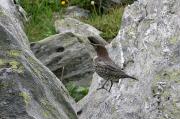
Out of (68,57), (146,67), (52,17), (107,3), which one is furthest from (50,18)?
(146,67)

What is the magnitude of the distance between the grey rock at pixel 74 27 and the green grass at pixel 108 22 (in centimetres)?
33

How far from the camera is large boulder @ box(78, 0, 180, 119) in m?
7.59

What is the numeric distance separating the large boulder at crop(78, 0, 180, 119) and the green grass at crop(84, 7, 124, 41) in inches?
227

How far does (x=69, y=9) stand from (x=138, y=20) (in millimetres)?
8259

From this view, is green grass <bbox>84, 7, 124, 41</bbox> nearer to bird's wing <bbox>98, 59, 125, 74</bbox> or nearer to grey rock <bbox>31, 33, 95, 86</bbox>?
grey rock <bbox>31, 33, 95, 86</bbox>

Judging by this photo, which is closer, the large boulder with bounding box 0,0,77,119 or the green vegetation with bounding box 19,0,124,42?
the large boulder with bounding box 0,0,77,119

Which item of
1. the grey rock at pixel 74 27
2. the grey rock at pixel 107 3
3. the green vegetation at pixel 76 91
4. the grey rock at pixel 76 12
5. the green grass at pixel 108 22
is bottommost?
the grey rock at pixel 76 12

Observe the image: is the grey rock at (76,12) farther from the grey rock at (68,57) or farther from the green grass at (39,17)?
the grey rock at (68,57)

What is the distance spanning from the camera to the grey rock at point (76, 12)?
17281 mm

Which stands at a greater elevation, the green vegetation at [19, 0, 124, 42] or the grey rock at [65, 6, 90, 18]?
the green vegetation at [19, 0, 124, 42]

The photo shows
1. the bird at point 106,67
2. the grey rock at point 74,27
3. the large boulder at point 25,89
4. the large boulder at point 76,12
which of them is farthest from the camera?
the large boulder at point 76,12

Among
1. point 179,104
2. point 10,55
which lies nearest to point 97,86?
point 179,104

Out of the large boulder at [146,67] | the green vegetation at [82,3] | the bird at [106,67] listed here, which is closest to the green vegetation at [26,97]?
the large boulder at [146,67]

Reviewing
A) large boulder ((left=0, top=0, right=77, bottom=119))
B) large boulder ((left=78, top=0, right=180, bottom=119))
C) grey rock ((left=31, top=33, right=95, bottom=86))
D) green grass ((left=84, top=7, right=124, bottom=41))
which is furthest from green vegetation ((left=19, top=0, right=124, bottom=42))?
large boulder ((left=0, top=0, right=77, bottom=119))
